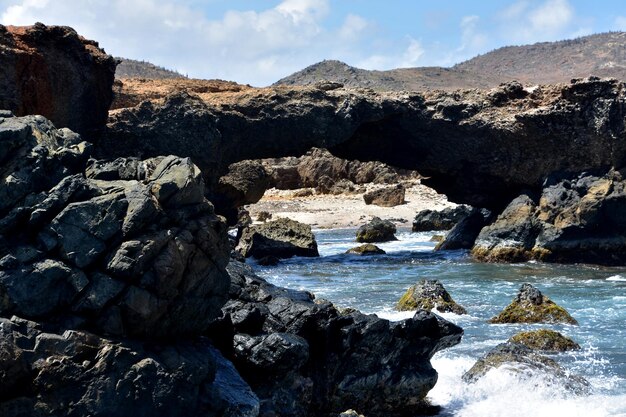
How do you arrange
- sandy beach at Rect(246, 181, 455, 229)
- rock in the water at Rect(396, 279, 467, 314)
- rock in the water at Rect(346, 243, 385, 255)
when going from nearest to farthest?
rock in the water at Rect(396, 279, 467, 314)
rock in the water at Rect(346, 243, 385, 255)
sandy beach at Rect(246, 181, 455, 229)

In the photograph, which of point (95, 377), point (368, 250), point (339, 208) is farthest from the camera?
point (339, 208)

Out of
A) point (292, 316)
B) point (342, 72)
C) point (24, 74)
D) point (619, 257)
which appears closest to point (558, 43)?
point (342, 72)

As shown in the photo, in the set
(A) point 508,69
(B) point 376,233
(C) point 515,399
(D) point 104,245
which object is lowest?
(C) point 515,399

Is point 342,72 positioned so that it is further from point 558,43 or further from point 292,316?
point 292,316

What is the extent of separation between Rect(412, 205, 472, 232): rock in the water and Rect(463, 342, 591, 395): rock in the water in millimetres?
33668

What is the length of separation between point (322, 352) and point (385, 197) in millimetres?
45354

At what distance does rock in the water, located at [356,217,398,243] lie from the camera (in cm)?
4194

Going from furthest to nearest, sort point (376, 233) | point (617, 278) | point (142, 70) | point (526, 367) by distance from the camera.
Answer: point (142, 70) < point (376, 233) < point (617, 278) < point (526, 367)

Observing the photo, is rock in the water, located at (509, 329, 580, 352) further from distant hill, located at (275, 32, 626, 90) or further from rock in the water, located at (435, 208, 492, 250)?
distant hill, located at (275, 32, 626, 90)

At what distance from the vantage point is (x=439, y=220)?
48.3 m

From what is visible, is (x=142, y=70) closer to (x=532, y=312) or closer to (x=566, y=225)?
(x=566, y=225)

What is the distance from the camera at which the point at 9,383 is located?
7195mm

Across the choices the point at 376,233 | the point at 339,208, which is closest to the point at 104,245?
the point at 376,233

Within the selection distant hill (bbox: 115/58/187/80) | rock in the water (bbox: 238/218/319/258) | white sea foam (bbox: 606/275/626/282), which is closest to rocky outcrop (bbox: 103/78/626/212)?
rock in the water (bbox: 238/218/319/258)
